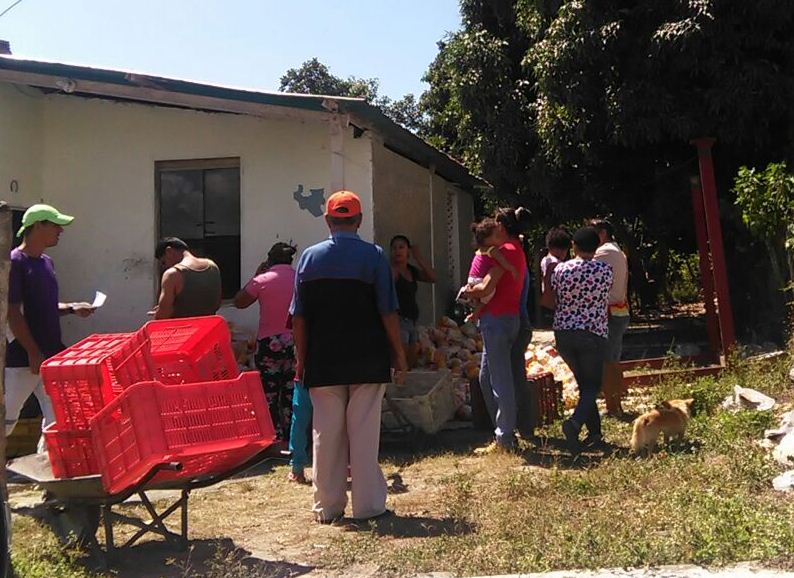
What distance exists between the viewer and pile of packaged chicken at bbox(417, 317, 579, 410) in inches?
338

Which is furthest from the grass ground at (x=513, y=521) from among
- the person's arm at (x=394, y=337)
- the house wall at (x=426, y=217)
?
the house wall at (x=426, y=217)

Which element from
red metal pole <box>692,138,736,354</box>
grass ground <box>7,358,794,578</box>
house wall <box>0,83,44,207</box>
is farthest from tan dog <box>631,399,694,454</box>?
house wall <box>0,83,44,207</box>

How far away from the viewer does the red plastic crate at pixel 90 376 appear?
4258mm

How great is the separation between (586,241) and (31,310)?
4021 mm

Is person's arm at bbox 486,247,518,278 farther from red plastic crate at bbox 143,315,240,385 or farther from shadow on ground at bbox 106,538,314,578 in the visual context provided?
shadow on ground at bbox 106,538,314,578

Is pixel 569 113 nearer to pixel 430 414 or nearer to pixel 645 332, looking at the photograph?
pixel 645 332

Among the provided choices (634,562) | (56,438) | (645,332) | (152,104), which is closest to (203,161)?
(152,104)

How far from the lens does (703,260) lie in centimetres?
1060

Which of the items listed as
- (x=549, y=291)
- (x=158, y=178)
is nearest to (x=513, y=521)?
(x=549, y=291)

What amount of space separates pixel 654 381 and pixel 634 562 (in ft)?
16.7

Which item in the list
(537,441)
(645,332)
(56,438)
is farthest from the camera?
(645,332)

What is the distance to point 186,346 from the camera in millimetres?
4844

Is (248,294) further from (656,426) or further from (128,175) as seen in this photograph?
(656,426)

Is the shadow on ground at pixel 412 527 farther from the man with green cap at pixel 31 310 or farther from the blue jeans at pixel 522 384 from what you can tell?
the man with green cap at pixel 31 310
